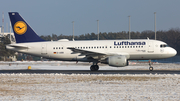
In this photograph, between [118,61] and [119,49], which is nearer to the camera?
[118,61]

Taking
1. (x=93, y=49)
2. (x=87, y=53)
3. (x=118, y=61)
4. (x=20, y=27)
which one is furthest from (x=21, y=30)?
(x=118, y=61)

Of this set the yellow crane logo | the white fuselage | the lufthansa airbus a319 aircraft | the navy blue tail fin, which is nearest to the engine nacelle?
the lufthansa airbus a319 aircraft

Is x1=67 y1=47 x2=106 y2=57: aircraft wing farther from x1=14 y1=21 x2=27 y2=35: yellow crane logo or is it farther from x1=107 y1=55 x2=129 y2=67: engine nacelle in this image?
x1=14 y1=21 x2=27 y2=35: yellow crane logo

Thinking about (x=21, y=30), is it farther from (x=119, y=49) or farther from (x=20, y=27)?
(x=119, y=49)

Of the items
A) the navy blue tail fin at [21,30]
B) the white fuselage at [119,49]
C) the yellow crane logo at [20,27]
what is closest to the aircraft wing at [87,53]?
the white fuselage at [119,49]

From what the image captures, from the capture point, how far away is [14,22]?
107 feet

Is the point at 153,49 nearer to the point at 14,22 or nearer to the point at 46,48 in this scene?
the point at 46,48

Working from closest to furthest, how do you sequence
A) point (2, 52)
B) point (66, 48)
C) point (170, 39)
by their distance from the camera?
point (66, 48), point (2, 52), point (170, 39)

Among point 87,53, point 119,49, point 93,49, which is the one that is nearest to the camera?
point 87,53

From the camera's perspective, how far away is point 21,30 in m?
32.7

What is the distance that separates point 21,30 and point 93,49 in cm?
1019

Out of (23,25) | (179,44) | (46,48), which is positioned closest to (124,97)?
(46,48)

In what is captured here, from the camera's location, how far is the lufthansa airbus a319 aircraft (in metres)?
29.5

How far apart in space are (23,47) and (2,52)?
6112 cm
